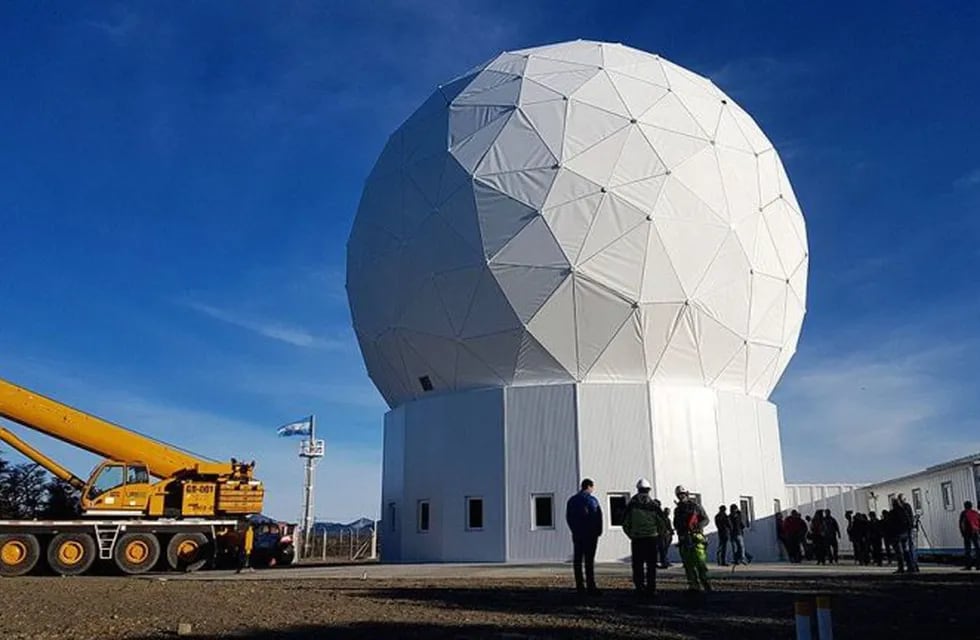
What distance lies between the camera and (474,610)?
9.89m

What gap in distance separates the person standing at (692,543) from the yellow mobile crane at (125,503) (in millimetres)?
12388

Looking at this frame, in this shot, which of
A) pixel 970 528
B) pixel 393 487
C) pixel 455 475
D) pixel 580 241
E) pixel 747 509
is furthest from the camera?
pixel 393 487

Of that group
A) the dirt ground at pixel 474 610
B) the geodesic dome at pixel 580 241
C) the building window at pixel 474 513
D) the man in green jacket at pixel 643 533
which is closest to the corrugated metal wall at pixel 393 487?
the geodesic dome at pixel 580 241

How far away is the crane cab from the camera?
20.0 m

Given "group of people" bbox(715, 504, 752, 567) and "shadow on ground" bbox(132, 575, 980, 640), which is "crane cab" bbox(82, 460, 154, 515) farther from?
"group of people" bbox(715, 504, 752, 567)

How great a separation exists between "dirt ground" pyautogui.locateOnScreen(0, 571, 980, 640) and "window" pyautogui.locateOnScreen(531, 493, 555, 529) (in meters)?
6.74

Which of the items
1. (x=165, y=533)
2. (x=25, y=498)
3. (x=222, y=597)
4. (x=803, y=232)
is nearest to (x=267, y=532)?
(x=165, y=533)

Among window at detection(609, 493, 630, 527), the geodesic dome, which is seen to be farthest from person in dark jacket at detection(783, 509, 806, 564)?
window at detection(609, 493, 630, 527)

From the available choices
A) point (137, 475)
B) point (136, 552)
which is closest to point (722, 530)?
point (136, 552)

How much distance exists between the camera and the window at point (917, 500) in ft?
80.2

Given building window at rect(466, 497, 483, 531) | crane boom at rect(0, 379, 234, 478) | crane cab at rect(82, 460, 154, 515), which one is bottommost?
building window at rect(466, 497, 483, 531)

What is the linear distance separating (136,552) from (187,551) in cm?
112

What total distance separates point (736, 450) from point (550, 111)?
35.1ft

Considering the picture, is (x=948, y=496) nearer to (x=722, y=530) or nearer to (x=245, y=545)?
(x=722, y=530)
